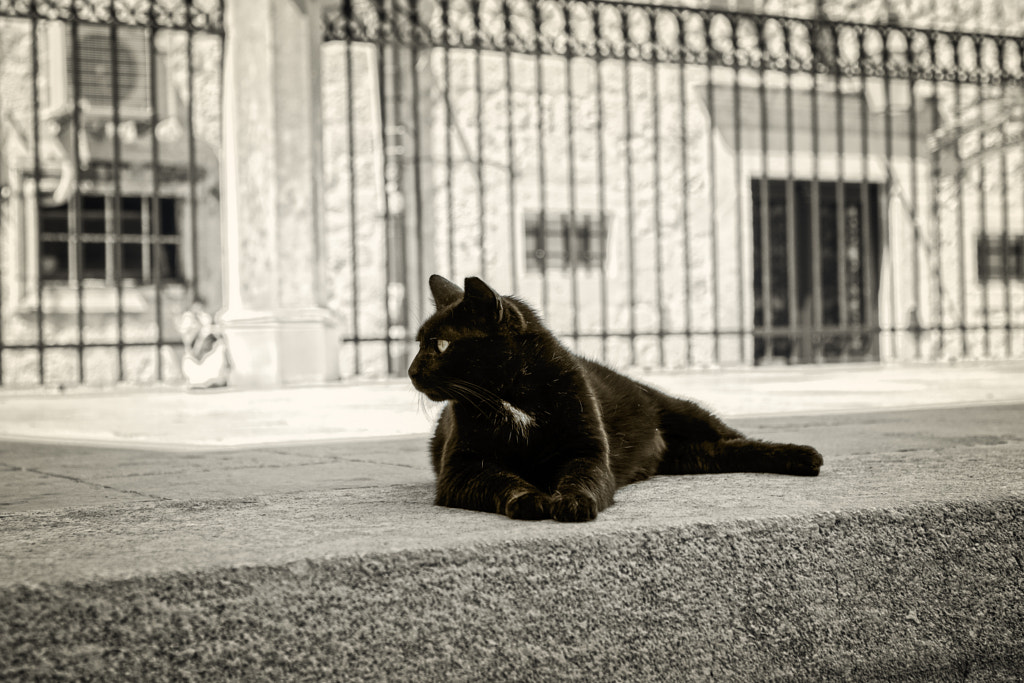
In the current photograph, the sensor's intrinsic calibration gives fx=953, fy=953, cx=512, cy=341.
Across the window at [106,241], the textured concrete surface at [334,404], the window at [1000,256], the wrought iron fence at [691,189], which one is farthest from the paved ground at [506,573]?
the window at [1000,256]

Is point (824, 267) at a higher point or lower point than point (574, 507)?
higher

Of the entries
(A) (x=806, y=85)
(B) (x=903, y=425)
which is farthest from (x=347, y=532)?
(A) (x=806, y=85)

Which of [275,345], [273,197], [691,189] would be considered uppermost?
[691,189]

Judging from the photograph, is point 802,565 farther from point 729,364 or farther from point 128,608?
point 729,364

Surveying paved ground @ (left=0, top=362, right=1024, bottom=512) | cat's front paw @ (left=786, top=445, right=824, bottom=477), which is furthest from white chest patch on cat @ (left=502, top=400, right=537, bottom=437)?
cat's front paw @ (left=786, top=445, right=824, bottom=477)

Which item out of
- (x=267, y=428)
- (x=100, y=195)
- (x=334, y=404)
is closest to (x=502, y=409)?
(x=267, y=428)

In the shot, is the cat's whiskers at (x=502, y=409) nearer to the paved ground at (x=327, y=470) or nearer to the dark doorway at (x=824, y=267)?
the paved ground at (x=327, y=470)

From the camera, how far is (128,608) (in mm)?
1179

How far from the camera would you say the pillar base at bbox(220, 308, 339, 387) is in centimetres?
664

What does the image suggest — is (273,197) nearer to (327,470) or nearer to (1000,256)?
(327,470)

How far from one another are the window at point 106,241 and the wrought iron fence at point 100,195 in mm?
15

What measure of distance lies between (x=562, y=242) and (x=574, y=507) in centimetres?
922

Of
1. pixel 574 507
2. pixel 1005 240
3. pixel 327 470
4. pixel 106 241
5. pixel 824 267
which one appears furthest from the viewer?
pixel 824 267

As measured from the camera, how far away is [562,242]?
35.0ft
